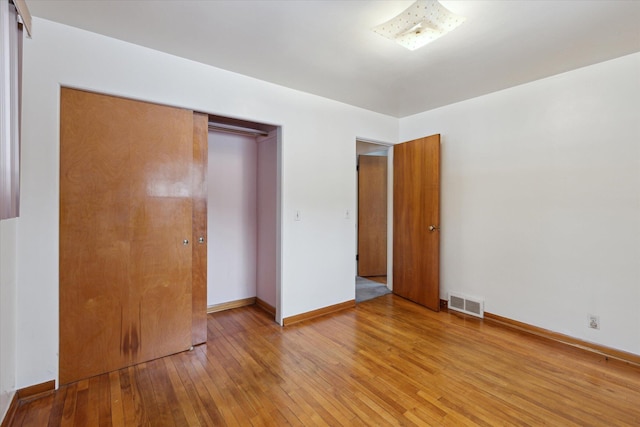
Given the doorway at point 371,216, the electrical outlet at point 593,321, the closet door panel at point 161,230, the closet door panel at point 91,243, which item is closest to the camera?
the closet door panel at point 91,243

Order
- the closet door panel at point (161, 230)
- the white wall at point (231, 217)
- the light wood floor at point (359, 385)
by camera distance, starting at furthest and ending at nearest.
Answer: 1. the white wall at point (231, 217)
2. the closet door panel at point (161, 230)
3. the light wood floor at point (359, 385)

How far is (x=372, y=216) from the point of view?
518 cm

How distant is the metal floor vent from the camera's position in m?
3.25

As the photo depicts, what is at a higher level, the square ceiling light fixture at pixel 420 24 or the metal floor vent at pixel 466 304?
the square ceiling light fixture at pixel 420 24

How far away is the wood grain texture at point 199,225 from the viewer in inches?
100

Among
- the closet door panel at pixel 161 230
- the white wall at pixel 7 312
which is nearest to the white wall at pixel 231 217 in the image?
the closet door panel at pixel 161 230

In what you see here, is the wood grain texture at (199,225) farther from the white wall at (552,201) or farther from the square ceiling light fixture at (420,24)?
the white wall at (552,201)

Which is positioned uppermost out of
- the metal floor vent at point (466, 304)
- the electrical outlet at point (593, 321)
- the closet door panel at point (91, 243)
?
the closet door panel at point (91, 243)

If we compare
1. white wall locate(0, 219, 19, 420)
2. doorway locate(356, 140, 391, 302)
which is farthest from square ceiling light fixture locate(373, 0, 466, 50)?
doorway locate(356, 140, 391, 302)

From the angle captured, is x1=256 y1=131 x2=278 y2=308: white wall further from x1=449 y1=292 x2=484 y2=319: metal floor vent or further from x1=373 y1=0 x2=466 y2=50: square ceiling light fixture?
x1=449 y1=292 x2=484 y2=319: metal floor vent

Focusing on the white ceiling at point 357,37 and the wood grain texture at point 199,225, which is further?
the wood grain texture at point 199,225

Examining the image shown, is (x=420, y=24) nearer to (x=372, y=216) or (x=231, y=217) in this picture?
(x=231, y=217)

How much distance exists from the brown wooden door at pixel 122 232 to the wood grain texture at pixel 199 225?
0.08m

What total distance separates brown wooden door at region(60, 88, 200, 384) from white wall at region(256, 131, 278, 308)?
1.00 m
